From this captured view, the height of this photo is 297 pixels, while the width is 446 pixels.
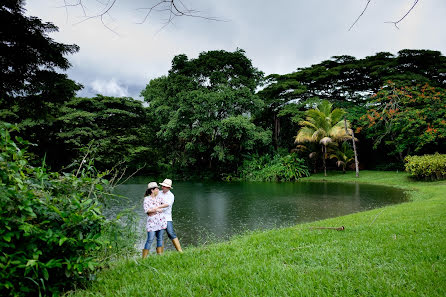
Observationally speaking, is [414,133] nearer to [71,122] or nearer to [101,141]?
[101,141]

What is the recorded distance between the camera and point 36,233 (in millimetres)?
2154

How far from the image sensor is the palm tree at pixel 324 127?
68.3 feet

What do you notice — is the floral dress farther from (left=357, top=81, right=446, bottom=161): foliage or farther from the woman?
(left=357, top=81, right=446, bottom=161): foliage

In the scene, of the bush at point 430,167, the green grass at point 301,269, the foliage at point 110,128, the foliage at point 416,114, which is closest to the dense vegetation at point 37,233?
the green grass at point 301,269

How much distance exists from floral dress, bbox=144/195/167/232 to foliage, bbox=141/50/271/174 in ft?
53.0

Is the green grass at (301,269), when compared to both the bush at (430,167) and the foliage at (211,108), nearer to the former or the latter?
the bush at (430,167)

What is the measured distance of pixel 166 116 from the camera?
937 inches

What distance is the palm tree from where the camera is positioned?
2081cm

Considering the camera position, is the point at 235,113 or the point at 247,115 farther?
the point at 247,115

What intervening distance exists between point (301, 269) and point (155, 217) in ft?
8.28

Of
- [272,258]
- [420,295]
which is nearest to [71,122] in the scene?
[272,258]

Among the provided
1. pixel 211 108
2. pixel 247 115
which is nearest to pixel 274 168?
pixel 247 115

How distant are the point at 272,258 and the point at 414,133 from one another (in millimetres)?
17770

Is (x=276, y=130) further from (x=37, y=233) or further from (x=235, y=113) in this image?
(x=37, y=233)
